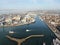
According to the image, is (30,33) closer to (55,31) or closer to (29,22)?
(29,22)

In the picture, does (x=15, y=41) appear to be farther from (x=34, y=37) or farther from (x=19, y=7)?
(x=19, y=7)

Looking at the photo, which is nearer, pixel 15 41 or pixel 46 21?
pixel 15 41

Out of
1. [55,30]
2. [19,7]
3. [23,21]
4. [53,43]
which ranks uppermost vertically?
[19,7]

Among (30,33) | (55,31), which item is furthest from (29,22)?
(55,31)

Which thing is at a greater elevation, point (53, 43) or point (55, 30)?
point (55, 30)

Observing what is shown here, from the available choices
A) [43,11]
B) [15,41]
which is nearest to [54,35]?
[43,11]
